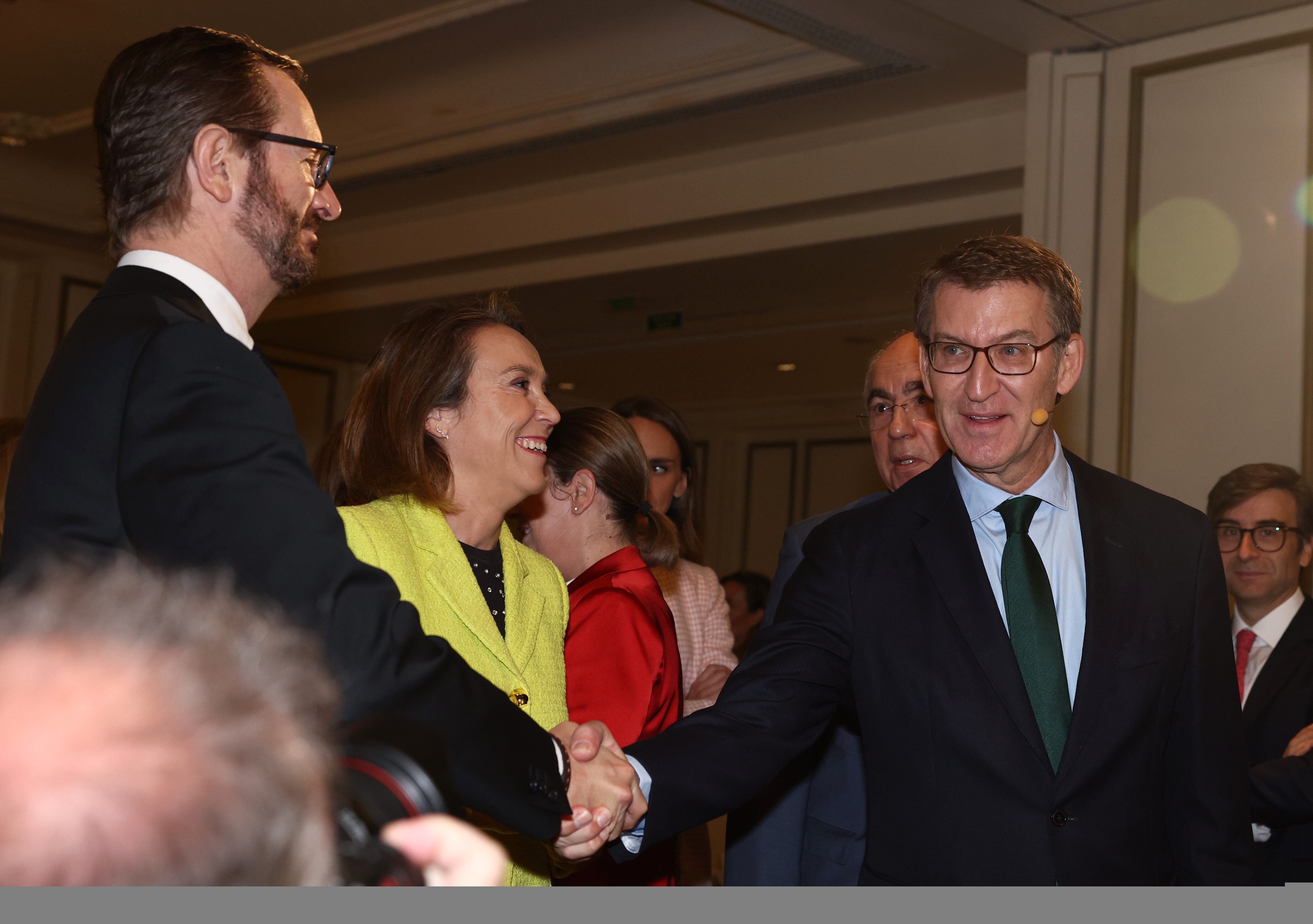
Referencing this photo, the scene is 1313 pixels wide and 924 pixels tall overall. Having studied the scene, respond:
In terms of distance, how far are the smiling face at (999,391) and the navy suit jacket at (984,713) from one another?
0.31 ft

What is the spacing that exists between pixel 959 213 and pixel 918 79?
0.77 m

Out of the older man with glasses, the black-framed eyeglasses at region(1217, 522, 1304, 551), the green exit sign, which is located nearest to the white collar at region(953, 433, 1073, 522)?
the older man with glasses

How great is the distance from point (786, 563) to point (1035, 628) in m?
0.90

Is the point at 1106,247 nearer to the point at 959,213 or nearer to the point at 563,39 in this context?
the point at 959,213

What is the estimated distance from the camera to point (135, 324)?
4.35 feet

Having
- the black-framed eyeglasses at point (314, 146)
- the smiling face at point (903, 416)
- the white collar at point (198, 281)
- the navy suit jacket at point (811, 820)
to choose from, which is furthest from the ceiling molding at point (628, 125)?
the white collar at point (198, 281)

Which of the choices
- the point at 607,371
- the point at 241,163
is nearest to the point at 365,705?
→ the point at 241,163

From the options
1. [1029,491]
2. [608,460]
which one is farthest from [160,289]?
[608,460]

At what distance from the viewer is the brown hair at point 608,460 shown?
2.85 meters

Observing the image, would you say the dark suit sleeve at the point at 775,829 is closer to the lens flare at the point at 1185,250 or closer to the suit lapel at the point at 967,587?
the suit lapel at the point at 967,587

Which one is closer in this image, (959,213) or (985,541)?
(985,541)

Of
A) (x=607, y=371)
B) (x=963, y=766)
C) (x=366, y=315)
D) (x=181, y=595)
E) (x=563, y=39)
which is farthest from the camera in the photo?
(x=607, y=371)

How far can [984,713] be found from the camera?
1.80 meters

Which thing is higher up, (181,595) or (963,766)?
(181,595)
